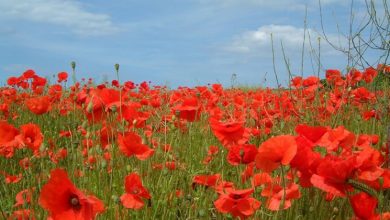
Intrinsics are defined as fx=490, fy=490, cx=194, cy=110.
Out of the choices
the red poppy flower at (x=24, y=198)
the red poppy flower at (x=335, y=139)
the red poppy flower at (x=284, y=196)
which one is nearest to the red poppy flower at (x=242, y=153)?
the red poppy flower at (x=284, y=196)

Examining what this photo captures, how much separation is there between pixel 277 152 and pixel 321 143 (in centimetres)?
22

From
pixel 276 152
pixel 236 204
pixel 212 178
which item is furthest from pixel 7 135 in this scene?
pixel 276 152

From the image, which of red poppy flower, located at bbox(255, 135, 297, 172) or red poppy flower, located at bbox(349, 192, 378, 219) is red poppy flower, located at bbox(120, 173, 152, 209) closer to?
red poppy flower, located at bbox(255, 135, 297, 172)

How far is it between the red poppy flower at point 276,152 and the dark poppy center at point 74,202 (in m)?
0.57

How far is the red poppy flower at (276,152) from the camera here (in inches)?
56.2

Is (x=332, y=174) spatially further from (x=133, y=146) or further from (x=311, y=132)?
(x=133, y=146)

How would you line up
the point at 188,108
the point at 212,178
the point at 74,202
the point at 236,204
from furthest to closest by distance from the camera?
the point at 188,108, the point at 212,178, the point at 236,204, the point at 74,202

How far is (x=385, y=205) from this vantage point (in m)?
2.30

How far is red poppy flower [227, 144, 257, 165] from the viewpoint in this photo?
187 cm

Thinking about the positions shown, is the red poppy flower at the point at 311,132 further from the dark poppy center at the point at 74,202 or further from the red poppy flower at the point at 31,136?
the red poppy flower at the point at 31,136

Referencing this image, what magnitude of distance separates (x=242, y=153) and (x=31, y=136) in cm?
102

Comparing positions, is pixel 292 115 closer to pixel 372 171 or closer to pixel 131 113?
pixel 131 113

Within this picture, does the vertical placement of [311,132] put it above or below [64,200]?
above

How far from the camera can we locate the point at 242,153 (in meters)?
1.86
